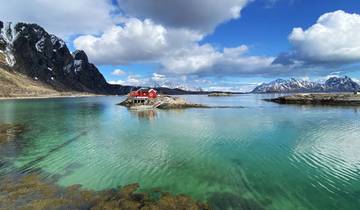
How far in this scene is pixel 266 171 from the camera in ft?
78.6

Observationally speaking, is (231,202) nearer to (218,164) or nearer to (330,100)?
(218,164)

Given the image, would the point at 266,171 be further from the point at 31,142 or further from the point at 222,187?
the point at 31,142

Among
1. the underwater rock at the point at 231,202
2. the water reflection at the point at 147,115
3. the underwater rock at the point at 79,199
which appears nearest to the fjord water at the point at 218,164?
the underwater rock at the point at 231,202

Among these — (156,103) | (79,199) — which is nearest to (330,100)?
(156,103)

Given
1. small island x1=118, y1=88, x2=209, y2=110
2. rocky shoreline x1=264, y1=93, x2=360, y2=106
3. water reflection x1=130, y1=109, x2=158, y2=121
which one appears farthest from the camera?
rocky shoreline x1=264, y1=93, x2=360, y2=106

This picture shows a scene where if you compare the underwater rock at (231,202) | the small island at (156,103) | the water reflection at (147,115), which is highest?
the small island at (156,103)

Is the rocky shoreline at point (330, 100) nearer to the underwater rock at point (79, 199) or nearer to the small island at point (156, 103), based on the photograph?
the small island at point (156, 103)

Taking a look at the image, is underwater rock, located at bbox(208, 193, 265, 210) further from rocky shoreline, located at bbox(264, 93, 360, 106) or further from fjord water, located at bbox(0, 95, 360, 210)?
rocky shoreline, located at bbox(264, 93, 360, 106)

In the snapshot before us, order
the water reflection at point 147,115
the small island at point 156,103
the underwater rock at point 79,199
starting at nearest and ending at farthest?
the underwater rock at point 79,199 → the water reflection at point 147,115 → the small island at point 156,103

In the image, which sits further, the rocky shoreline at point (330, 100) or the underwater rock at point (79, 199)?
the rocky shoreline at point (330, 100)

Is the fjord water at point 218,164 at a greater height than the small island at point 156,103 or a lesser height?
lesser

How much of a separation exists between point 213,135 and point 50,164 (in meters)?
23.4

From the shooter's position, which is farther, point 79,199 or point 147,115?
point 147,115

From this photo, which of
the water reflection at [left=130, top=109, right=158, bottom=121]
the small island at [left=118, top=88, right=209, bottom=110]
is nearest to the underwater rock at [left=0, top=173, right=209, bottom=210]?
the water reflection at [left=130, top=109, right=158, bottom=121]
